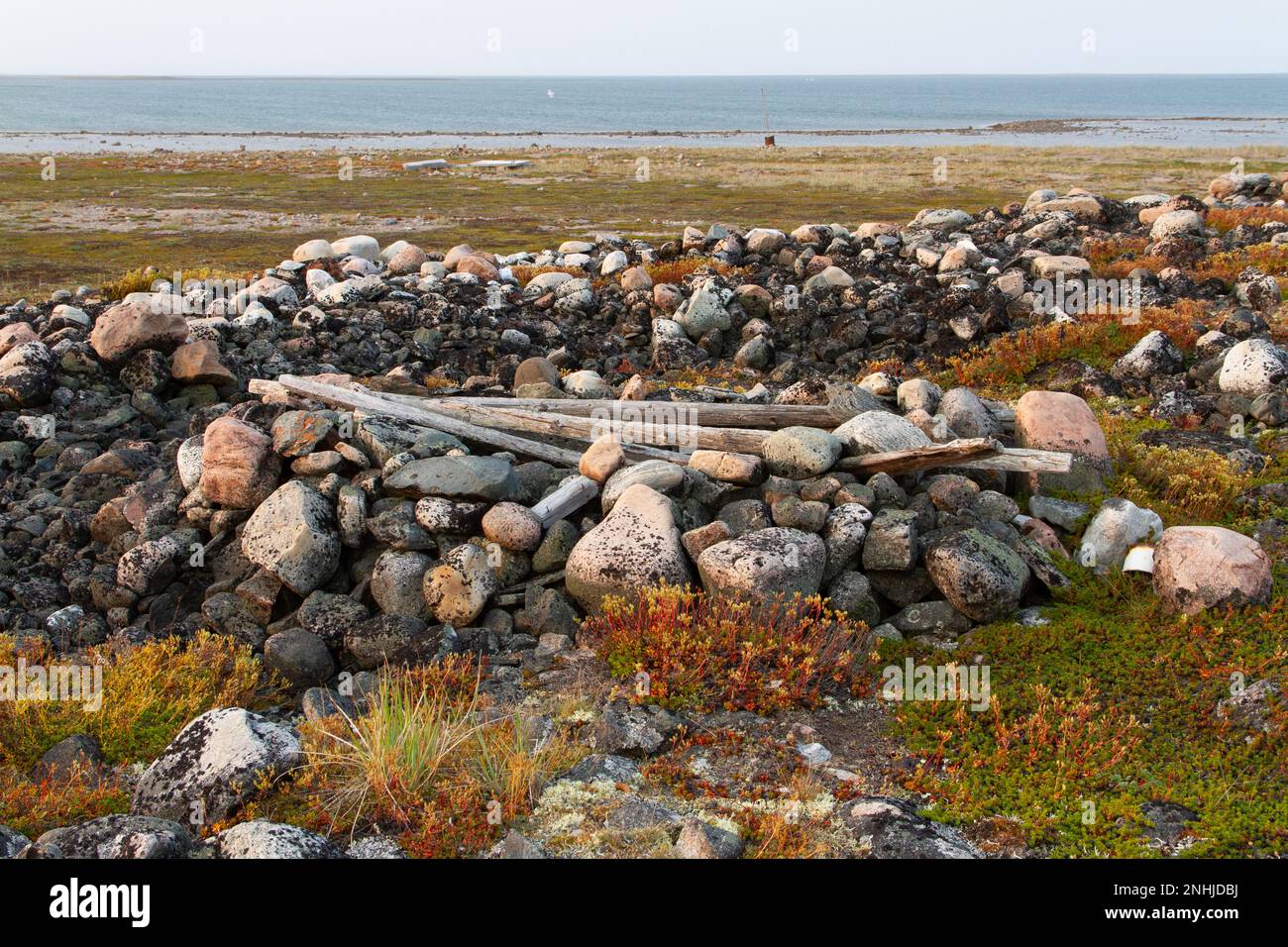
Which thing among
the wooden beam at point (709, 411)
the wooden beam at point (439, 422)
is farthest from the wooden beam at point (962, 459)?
the wooden beam at point (439, 422)

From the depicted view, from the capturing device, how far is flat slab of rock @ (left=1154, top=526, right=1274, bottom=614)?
806cm

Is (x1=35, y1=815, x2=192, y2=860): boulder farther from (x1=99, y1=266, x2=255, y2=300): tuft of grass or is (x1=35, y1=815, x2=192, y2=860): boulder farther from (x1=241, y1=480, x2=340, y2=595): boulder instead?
(x1=99, y1=266, x2=255, y2=300): tuft of grass

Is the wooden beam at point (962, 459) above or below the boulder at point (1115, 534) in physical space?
above

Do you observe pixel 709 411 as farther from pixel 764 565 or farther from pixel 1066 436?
pixel 1066 436

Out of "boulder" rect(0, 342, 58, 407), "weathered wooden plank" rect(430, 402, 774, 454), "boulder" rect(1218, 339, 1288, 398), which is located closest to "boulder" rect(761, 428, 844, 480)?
"weathered wooden plank" rect(430, 402, 774, 454)

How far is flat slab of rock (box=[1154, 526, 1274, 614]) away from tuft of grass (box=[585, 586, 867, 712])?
8.38ft

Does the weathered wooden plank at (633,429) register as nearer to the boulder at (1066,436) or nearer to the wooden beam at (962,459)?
the wooden beam at (962,459)

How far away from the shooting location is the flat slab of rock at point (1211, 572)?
317 inches

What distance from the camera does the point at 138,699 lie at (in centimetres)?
725

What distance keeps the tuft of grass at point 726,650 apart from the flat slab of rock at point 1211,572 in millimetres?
2555

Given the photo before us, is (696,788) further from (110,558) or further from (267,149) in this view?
(267,149)

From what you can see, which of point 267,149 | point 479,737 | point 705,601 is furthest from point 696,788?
point 267,149

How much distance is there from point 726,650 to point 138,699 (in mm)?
4248

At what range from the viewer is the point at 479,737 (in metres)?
6.27
